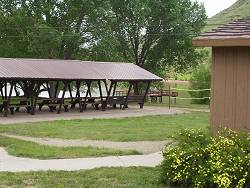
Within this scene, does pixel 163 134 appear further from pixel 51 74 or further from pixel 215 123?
pixel 51 74

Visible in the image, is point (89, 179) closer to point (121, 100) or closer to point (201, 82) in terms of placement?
point (121, 100)

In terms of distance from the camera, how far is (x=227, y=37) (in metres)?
9.14

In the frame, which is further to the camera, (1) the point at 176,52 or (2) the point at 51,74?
(1) the point at 176,52

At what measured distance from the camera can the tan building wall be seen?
30.5 feet

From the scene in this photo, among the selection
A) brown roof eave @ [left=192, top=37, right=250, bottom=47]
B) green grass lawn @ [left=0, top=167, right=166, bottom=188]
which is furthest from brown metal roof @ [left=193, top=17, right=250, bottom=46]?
green grass lawn @ [left=0, top=167, right=166, bottom=188]

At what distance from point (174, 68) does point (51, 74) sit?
26.5m

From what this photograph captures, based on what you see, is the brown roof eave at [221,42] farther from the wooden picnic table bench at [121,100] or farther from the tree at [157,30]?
the tree at [157,30]

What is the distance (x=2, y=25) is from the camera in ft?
140

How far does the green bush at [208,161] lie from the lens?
7918mm

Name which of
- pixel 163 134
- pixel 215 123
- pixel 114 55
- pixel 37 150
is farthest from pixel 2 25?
pixel 215 123

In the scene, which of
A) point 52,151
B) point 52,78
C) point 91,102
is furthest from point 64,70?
point 52,151

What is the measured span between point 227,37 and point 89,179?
343 centimetres

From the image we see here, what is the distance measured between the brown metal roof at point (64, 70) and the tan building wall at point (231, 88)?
1770 cm

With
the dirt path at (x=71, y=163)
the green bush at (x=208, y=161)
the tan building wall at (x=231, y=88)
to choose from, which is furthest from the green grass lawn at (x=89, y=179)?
the tan building wall at (x=231, y=88)
